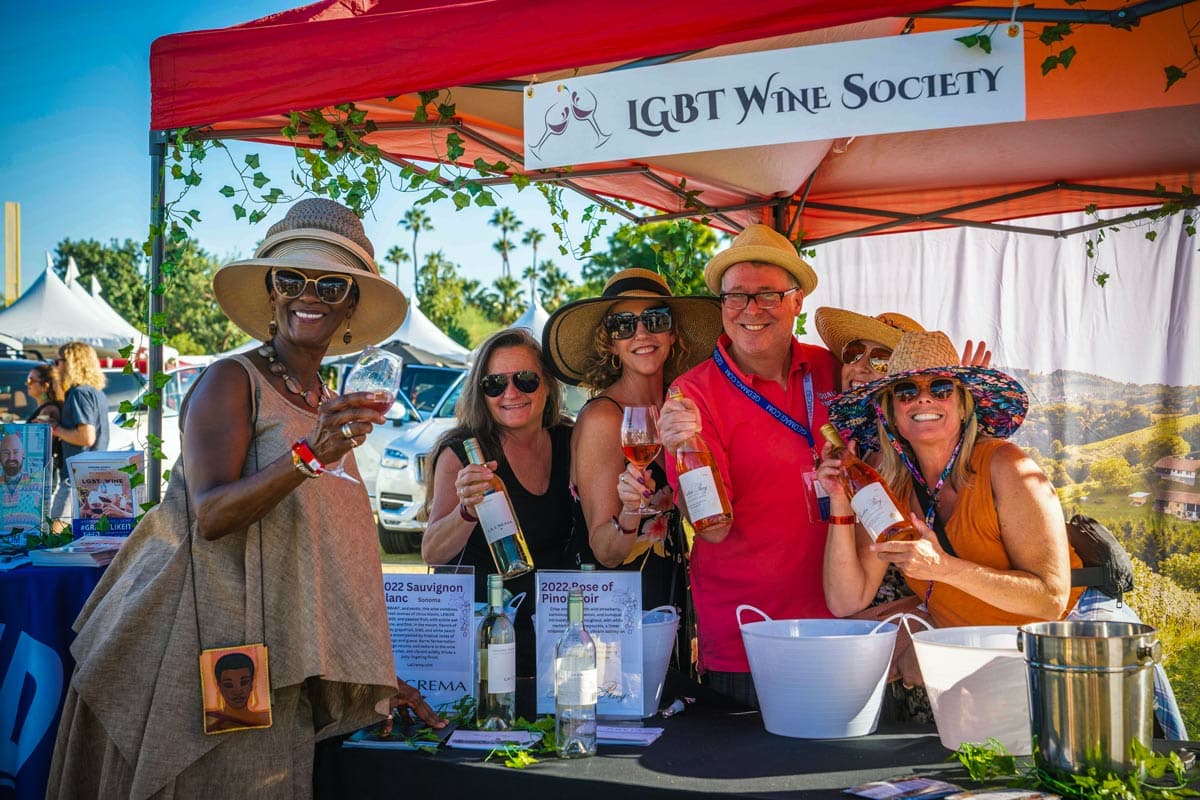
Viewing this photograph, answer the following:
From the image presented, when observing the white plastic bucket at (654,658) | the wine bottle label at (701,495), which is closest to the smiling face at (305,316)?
the wine bottle label at (701,495)

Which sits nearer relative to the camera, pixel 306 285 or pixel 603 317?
pixel 306 285

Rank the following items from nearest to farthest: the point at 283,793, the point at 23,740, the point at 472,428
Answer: the point at 283,793 → the point at 23,740 → the point at 472,428

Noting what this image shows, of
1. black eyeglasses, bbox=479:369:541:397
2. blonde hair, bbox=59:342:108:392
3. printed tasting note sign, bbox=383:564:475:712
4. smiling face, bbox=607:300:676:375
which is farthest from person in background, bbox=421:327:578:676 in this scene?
blonde hair, bbox=59:342:108:392

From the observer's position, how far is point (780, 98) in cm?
213

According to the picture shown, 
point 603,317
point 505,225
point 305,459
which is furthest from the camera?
point 505,225

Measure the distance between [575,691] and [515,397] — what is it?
1426 millimetres

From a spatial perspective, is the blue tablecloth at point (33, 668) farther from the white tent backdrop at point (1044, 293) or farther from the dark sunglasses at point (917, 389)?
the white tent backdrop at point (1044, 293)

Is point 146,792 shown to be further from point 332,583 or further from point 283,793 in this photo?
point 332,583

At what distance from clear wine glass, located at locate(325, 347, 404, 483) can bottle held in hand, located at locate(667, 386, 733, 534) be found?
720 mm

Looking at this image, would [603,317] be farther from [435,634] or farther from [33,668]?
[33,668]

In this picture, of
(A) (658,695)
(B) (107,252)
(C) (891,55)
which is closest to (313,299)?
(A) (658,695)

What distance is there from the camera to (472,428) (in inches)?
129

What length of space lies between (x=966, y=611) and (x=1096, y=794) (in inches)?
31.2

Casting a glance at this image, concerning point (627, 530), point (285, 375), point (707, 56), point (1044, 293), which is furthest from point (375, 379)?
point (1044, 293)
